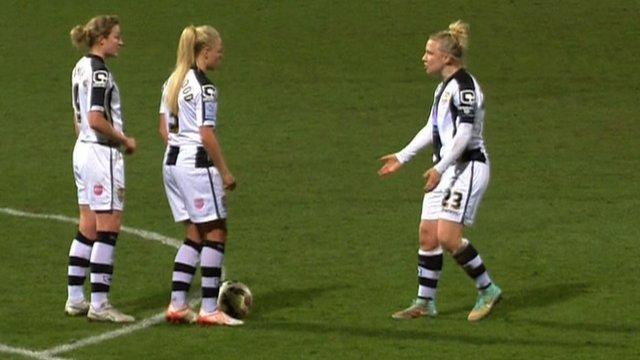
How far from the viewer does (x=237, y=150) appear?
23828 millimetres

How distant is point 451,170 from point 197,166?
209cm

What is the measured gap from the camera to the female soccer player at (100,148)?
14258 millimetres

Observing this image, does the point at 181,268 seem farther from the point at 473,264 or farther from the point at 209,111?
the point at 473,264

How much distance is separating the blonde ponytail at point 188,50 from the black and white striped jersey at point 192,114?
4cm

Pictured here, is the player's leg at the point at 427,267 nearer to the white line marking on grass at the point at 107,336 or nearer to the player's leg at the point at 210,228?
the player's leg at the point at 210,228

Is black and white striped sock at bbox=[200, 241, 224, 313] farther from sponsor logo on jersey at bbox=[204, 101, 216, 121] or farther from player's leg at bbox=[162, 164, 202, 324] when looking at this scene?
sponsor logo on jersey at bbox=[204, 101, 216, 121]

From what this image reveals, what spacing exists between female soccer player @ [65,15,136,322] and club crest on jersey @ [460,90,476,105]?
2655mm

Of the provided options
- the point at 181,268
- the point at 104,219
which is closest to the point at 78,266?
the point at 104,219

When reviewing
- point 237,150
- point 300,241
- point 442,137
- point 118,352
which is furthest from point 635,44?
point 118,352

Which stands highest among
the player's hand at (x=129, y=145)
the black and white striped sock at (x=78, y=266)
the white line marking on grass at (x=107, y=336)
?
the player's hand at (x=129, y=145)

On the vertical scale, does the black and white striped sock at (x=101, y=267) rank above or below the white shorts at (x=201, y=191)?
below

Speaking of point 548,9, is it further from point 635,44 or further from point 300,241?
point 300,241

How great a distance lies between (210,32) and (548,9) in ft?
70.2

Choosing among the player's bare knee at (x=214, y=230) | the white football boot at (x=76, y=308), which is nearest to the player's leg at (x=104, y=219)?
the white football boot at (x=76, y=308)
